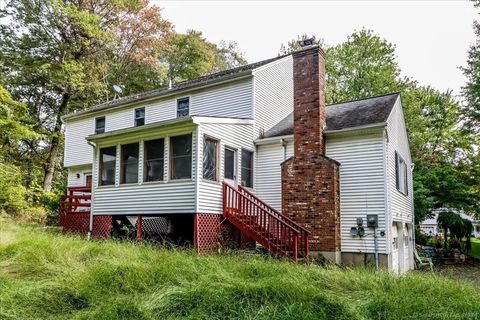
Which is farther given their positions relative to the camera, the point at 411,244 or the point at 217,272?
the point at 411,244

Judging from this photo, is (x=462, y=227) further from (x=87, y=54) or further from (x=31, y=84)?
(x=31, y=84)

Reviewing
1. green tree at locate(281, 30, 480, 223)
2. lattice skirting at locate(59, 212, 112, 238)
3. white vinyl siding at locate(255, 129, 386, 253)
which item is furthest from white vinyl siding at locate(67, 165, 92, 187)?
green tree at locate(281, 30, 480, 223)

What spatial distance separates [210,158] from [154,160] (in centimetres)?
179

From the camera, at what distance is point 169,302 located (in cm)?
486

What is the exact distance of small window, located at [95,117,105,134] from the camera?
1807 cm

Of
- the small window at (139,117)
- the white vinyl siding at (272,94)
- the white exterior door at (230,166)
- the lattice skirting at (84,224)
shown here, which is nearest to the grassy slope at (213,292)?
the white exterior door at (230,166)

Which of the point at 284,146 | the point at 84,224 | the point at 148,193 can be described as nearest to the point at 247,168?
the point at 284,146

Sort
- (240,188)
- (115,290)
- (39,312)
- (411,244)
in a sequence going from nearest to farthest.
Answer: (39,312) < (115,290) < (240,188) < (411,244)

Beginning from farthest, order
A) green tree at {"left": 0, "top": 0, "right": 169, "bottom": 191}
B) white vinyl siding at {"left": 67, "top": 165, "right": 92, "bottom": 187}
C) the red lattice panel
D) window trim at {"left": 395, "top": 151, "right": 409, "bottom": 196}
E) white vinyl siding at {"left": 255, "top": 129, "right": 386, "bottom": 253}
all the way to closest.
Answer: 1. green tree at {"left": 0, "top": 0, "right": 169, "bottom": 191}
2. white vinyl siding at {"left": 67, "top": 165, "right": 92, "bottom": 187}
3. window trim at {"left": 395, "top": 151, "right": 409, "bottom": 196}
4. white vinyl siding at {"left": 255, "top": 129, "right": 386, "bottom": 253}
5. the red lattice panel

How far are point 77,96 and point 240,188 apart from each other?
18525mm

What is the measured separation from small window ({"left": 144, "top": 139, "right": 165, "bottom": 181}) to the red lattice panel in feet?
6.18

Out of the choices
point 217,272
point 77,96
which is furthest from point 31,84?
point 217,272

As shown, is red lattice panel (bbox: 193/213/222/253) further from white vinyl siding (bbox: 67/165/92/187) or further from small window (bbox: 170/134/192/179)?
white vinyl siding (bbox: 67/165/92/187)

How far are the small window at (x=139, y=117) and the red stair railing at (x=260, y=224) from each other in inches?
299
